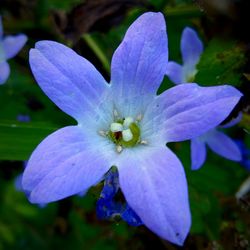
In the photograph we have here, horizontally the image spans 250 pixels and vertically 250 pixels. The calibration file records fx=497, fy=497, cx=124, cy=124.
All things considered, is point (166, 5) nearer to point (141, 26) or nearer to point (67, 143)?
point (141, 26)

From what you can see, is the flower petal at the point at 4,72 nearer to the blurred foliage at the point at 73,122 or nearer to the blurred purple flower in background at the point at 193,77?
the blurred foliage at the point at 73,122

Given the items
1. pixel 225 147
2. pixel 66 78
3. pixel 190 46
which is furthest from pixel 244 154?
pixel 66 78

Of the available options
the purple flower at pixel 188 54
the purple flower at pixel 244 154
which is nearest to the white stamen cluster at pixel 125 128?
the purple flower at pixel 188 54

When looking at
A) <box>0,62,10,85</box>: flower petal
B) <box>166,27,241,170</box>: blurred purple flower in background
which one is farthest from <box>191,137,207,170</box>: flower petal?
<box>0,62,10,85</box>: flower petal

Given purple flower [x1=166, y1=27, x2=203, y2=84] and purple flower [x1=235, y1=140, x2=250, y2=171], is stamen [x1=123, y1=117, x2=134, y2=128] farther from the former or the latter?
purple flower [x1=235, y1=140, x2=250, y2=171]

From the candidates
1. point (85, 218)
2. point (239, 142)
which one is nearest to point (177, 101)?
point (239, 142)
